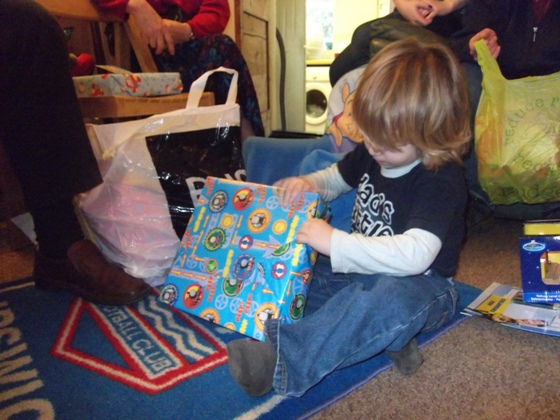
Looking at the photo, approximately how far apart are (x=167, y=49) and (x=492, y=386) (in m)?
1.22

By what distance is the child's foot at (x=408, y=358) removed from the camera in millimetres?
683

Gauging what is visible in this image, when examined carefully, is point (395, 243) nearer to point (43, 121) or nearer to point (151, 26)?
point (43, 121)

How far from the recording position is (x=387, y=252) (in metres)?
0.66

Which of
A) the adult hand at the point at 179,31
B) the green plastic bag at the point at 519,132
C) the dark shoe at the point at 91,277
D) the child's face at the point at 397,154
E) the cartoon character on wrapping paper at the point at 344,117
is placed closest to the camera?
the child's face at the point at 397,154

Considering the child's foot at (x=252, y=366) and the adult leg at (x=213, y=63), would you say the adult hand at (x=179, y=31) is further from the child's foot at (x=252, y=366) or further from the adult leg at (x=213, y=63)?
the child's foot at (x=252, y=366)

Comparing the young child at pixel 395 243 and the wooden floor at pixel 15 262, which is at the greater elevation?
the young child at pixel 395 243

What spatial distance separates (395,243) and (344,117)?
58 centimetres

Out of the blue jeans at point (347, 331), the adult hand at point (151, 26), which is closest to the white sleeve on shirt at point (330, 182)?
the blue jeans at point (347, 331)

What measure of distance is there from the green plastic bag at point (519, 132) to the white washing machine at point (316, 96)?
90.5 inches

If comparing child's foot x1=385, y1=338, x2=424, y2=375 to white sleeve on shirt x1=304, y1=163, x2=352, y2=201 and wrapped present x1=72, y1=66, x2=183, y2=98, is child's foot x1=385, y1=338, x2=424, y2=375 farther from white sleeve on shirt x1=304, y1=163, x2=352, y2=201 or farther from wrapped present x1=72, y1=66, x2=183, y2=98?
wrapped present x1=72, y1=66, x2=183, y2=98

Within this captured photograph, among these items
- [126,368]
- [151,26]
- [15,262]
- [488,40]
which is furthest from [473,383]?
[151,26]

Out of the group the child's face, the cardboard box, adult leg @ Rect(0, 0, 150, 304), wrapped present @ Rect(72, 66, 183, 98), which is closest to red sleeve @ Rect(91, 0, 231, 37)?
wrapped present @ Rect(72, 66, 183, 98)

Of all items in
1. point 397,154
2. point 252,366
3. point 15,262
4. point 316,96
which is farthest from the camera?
point 316,96

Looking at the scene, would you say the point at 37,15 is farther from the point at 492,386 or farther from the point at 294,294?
the point at 492,386
